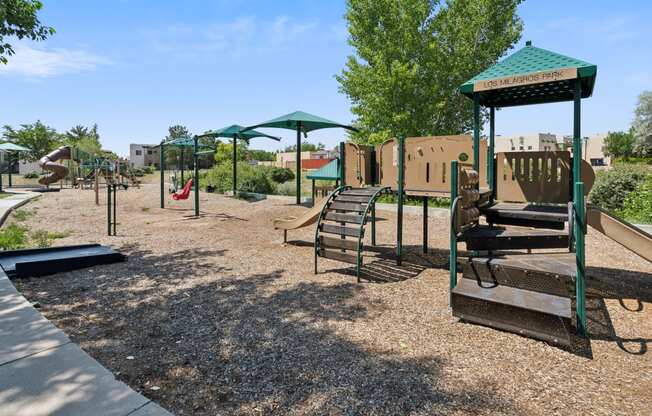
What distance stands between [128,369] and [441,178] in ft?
16.0

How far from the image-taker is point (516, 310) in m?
3.64

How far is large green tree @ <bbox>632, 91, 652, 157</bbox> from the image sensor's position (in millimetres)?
51812

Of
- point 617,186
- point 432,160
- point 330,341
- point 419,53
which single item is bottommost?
point 330,341

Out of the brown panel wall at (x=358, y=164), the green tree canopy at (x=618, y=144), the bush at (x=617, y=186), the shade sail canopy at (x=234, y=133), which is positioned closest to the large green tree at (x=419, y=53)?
the shade sail canopy at (x=234, y=133)

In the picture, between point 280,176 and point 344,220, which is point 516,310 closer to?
point 344,220

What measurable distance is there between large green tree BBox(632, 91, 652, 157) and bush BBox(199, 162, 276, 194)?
54953 mm

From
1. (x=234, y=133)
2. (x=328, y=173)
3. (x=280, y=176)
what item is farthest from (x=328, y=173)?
(x=280, y=176)

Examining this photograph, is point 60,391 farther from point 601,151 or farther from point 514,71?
point 601,151

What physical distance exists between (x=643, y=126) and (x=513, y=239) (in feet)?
207

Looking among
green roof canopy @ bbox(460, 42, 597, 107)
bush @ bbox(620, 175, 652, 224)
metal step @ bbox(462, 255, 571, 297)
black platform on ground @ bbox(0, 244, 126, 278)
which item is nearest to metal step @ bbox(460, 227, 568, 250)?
metal step @ bbox(462, 255, 571, 297)

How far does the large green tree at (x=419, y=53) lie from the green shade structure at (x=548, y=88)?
11309mm

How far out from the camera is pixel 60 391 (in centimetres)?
246

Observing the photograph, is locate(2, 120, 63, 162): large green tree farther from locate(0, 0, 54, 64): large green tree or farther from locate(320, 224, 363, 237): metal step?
locate(320, 224, 363, 237): metal step

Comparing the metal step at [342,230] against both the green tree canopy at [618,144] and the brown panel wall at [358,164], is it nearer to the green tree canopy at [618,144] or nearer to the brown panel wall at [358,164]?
the brown panel wall at [358,164]
